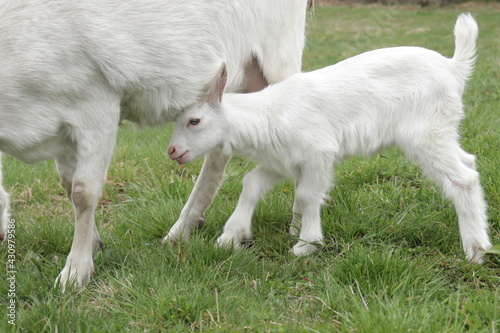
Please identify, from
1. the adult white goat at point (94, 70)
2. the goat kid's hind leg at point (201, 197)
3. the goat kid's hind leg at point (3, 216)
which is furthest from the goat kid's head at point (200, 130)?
the goat kid's hind leg at point (3, 216)

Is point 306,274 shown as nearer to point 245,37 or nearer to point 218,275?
point 218,275

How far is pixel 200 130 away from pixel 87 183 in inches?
25.0

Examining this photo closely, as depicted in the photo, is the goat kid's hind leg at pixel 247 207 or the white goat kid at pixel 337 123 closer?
the white goat kid at pixel 337 123

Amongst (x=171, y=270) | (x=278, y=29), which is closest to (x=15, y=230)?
(x=171, y=270)

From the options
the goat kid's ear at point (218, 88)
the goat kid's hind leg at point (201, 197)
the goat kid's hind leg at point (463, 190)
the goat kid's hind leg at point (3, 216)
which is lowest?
the goat kid's hind leg at point (3, 216)

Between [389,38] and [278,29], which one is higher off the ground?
[278,29]

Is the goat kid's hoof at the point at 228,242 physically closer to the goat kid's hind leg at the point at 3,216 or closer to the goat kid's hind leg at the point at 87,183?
the goat kid's hind leg at the point at 87,183

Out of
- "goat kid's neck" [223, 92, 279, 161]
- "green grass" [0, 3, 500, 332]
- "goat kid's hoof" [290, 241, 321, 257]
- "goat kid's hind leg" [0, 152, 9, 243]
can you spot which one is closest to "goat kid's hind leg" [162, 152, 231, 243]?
"green grass" [0, 3, 500, 332]

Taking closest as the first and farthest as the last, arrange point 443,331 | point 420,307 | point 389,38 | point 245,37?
point 443,331
point 420,307
point 245,37
point 389,38

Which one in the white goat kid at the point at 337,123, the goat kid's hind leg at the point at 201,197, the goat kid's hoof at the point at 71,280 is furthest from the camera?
the goat kid's hind leg at the point at 201,197

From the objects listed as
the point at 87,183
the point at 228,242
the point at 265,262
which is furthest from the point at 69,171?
the point at 265,262

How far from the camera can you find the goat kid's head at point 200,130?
3.39m

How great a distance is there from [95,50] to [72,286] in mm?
1136

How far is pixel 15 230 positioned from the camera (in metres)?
3.89
